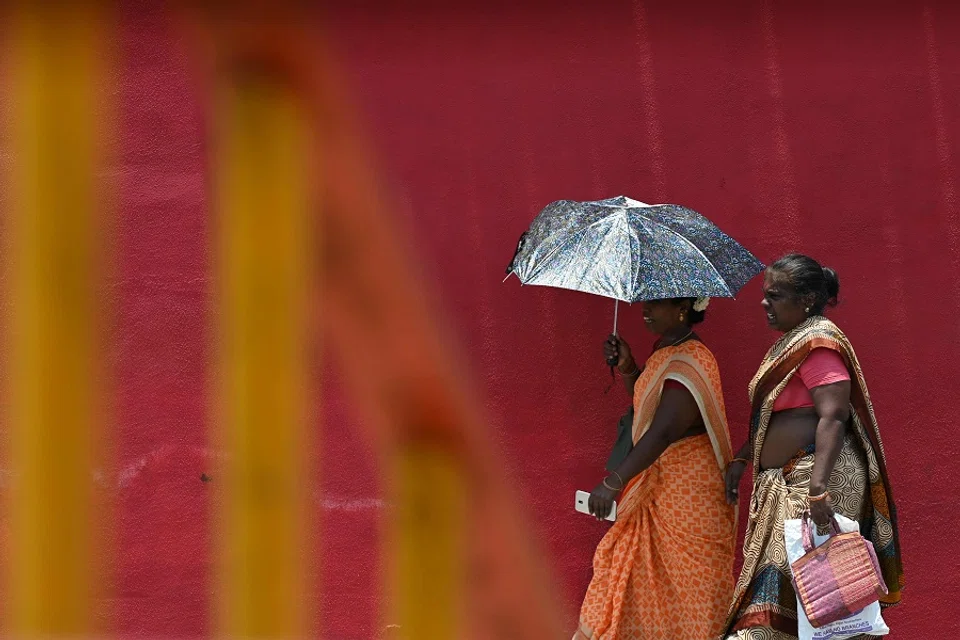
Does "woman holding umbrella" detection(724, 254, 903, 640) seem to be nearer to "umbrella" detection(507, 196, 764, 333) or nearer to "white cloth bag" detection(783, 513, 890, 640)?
"white cloth bag" detection(783, 513, 890, 640)

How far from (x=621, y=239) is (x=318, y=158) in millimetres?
2747

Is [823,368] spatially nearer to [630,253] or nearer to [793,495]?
[793,495]

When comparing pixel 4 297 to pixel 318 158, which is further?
pixel 4 297

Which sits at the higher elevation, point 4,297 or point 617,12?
point 617,12

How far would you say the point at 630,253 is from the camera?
4.54 m

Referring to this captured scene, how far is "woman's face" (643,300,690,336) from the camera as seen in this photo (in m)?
4.69

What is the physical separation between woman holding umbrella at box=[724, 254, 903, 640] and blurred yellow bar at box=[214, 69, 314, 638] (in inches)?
102

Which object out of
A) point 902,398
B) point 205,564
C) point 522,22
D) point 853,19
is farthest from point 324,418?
point 853,19

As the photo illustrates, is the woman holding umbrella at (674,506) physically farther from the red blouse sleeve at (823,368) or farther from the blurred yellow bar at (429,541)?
the blurred yellow bar at (429,541)

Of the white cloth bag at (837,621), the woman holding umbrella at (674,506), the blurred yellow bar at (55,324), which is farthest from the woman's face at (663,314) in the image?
the blurred yellow bar at (55,324)

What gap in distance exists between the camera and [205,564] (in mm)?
5254

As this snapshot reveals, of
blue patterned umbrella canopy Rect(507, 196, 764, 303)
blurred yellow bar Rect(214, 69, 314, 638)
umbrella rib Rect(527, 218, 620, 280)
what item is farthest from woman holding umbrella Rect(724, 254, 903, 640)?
blurred yellow bar Rect(214, 69, 314, 638)

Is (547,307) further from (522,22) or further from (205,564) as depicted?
(205,564)

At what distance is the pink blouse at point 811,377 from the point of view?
434 centimetres
